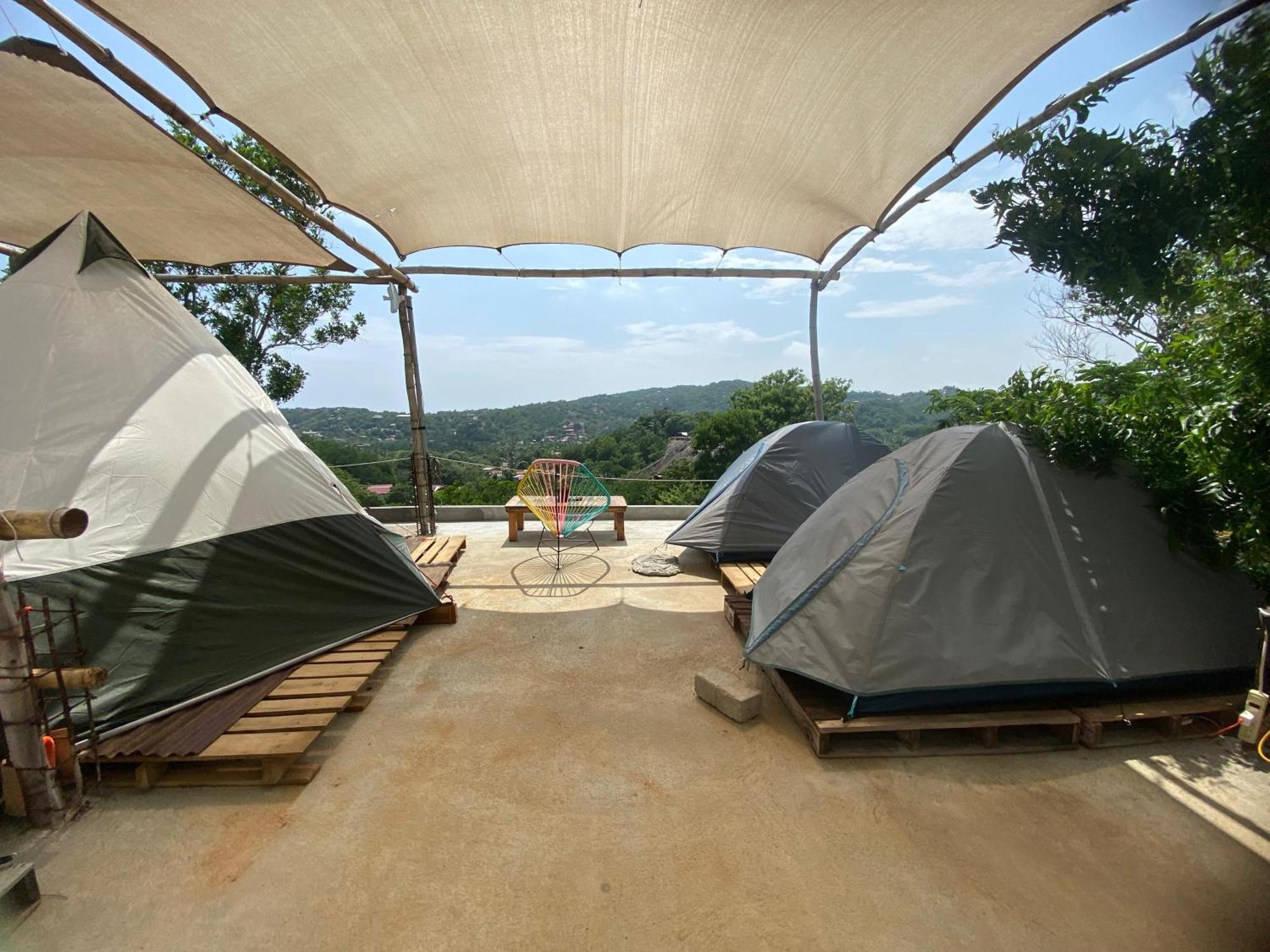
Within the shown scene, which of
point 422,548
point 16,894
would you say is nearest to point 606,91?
point 422,548

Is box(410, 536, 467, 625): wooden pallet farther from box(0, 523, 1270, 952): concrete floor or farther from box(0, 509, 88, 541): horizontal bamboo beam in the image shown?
box(0, 509, 88, 541): horizontal bamboo beam

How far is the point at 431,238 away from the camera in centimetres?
553

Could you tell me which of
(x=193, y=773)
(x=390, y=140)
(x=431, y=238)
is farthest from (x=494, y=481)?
(x=193, y=773)

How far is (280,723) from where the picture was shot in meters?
2.67

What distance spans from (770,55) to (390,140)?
8.62 feet

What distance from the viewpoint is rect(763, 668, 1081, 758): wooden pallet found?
8.80 feet

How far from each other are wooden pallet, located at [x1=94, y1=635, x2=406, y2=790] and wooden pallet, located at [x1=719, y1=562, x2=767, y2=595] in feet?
9.52

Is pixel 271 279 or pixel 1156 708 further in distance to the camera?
pixel 271 279

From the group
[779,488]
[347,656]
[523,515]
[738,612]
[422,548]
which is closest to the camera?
[347,656]

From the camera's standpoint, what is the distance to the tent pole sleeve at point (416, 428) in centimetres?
639

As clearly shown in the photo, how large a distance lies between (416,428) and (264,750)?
473 centimetres

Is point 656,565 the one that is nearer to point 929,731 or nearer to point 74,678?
point 929,731

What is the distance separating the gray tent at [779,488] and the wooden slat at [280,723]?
3.58m

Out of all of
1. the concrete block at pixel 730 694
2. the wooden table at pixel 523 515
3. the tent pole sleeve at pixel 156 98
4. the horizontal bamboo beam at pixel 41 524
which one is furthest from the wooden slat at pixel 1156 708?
the tent pole sleeve at pixel 156 98
